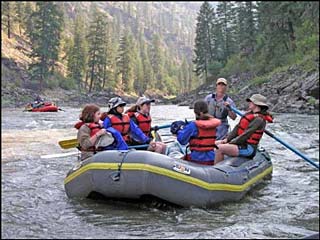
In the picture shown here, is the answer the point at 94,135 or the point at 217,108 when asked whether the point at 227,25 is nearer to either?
the point at 217,108

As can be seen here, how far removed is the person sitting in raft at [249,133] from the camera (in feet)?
22.6

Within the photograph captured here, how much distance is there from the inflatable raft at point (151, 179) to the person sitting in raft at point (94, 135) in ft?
1.40

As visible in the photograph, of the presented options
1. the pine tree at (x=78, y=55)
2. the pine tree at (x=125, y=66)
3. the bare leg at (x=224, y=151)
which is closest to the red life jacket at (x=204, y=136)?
the bare leg at (x=224, y=151)

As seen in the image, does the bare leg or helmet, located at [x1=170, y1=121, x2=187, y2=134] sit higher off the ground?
helmet, located at [x1=170, y1=121, x2=187, y2=134]

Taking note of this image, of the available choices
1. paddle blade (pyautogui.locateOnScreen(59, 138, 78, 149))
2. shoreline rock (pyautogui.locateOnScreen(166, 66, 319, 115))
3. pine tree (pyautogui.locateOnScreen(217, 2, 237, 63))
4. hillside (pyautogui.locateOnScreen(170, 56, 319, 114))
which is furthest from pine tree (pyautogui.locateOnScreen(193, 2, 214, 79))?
paddle blade (pyautogui.locateOnScreen(59, 138, 78, 149))

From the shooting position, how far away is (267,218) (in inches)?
226

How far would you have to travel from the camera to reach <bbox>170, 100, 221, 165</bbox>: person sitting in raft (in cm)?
632

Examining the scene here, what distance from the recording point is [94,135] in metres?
6.48

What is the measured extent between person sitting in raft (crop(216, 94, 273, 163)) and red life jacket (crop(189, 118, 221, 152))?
1.70ft

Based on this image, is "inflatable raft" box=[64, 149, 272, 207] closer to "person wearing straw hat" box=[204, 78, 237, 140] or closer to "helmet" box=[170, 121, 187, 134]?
"helmet" box=[170, 121, 187, 134]

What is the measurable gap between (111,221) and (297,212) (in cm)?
227

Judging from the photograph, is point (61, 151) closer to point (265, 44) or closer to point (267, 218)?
point (267, 218)

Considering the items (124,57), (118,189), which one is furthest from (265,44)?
(118,189)

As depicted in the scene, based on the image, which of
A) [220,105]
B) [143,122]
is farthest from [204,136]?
[220,105]
